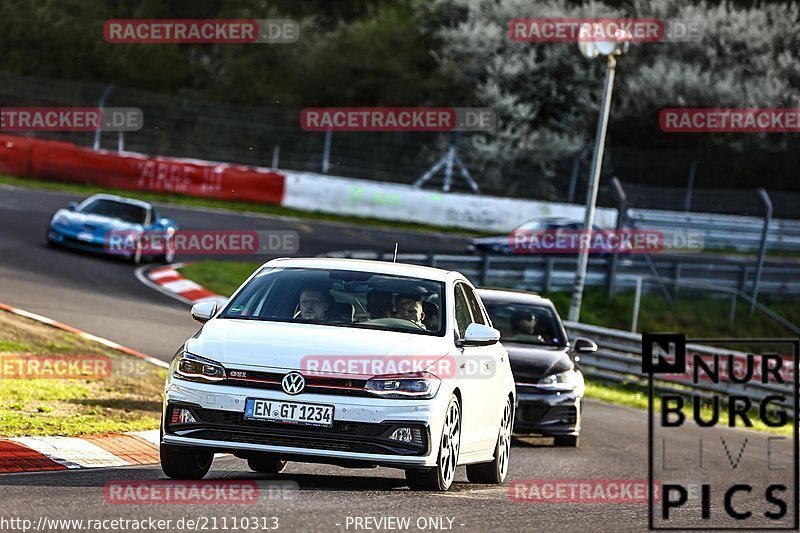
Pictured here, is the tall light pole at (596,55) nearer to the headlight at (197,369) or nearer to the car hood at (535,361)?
the car hood at (535,361)

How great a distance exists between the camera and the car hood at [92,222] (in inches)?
1004

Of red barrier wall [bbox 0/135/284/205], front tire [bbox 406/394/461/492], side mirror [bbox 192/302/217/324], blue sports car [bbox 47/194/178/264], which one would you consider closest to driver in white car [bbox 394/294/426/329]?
front tire [bbox 406/394/461/492]

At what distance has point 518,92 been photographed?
49031 millimetres

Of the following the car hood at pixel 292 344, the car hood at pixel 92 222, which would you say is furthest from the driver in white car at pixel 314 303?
the car hood at pixel 92 222

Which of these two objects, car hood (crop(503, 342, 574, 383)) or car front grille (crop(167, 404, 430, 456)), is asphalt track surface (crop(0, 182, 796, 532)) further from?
car hood (crop(503, 342, 574, 383))

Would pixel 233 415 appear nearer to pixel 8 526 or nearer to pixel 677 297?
pixel 8 526

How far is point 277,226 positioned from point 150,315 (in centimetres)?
1341

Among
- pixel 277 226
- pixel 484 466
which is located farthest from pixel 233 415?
pixel 277 226

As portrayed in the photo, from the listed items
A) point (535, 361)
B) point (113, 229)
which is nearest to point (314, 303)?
point (535, 361)

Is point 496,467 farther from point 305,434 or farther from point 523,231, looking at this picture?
point 523,231

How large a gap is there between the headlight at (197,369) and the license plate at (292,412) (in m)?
0.29

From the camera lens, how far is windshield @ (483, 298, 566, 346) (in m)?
15.0

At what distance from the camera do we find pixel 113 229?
25641mm

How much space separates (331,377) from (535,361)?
20.7 ft
